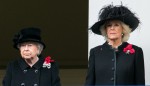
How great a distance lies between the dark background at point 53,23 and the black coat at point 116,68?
8.56 meters

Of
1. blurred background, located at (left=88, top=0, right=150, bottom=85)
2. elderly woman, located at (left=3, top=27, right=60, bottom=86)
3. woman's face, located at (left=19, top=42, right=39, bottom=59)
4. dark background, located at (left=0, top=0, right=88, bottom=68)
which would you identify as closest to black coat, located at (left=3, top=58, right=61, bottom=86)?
elderly woman, located at (left=3, top=27, right=60, bottom=86)

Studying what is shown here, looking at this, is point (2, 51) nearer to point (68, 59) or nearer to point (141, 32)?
point (68, 59)

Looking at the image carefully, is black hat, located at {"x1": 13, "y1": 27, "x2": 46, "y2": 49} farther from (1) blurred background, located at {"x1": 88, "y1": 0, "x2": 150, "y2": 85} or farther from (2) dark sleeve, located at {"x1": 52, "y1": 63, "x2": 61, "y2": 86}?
(1) blurred background, located at {"x1": 88, "y1": 0, "x2": 150, "y2": 85}

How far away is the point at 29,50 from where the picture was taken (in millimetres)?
4062

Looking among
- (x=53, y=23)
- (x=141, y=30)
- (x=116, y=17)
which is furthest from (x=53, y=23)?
(x=116, y=17)

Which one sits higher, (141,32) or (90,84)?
(141,32)

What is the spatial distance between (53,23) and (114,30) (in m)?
8.81

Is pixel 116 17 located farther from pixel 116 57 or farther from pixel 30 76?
pixel 30 76

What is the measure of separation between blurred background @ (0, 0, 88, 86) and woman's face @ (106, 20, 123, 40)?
861 centimetres

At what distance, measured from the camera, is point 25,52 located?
13.3ft

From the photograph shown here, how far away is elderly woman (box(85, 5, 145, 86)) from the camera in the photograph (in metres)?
4.11

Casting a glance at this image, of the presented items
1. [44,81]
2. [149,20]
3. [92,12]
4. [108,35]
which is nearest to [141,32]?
[149,20]

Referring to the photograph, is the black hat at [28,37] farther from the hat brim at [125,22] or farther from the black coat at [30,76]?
the hat brim at [125,22]

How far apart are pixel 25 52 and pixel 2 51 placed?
9062 millimetres
